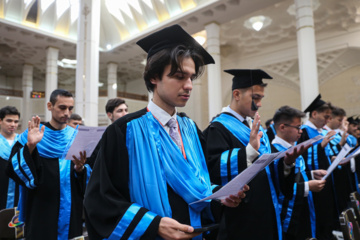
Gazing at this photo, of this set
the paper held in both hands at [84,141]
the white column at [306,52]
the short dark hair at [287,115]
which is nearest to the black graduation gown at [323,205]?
the short dark hair at [287,115]

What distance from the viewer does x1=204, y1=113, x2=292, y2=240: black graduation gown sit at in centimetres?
204

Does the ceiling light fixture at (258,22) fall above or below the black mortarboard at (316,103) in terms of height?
above

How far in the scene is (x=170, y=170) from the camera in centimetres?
123

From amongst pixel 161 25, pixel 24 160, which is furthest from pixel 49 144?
pixel 161 25

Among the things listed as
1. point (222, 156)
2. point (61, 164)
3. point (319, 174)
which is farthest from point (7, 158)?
point (319, 174)

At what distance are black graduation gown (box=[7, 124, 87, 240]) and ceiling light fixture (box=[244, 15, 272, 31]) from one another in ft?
31.9

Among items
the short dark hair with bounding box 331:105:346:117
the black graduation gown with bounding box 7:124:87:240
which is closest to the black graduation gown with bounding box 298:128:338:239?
the short dark hair with bounding box 331:105:346:117

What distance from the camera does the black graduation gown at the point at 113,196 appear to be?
1.09 meters

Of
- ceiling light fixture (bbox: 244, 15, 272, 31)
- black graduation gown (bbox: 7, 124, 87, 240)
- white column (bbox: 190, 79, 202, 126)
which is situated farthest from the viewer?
white column (bbox: 190, 79, 202, 126)

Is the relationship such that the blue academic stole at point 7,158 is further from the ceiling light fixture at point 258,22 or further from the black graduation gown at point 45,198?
the ceiling light fixture at point 258,22

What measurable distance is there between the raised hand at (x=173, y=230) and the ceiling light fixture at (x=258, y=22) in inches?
421

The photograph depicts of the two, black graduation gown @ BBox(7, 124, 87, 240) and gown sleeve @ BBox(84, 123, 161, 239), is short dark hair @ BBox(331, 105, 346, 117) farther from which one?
gown sleeve @ BBox(84, 123, 161, 239)

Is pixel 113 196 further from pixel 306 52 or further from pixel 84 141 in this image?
pixel 306 52

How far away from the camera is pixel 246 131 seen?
7.53 feet
